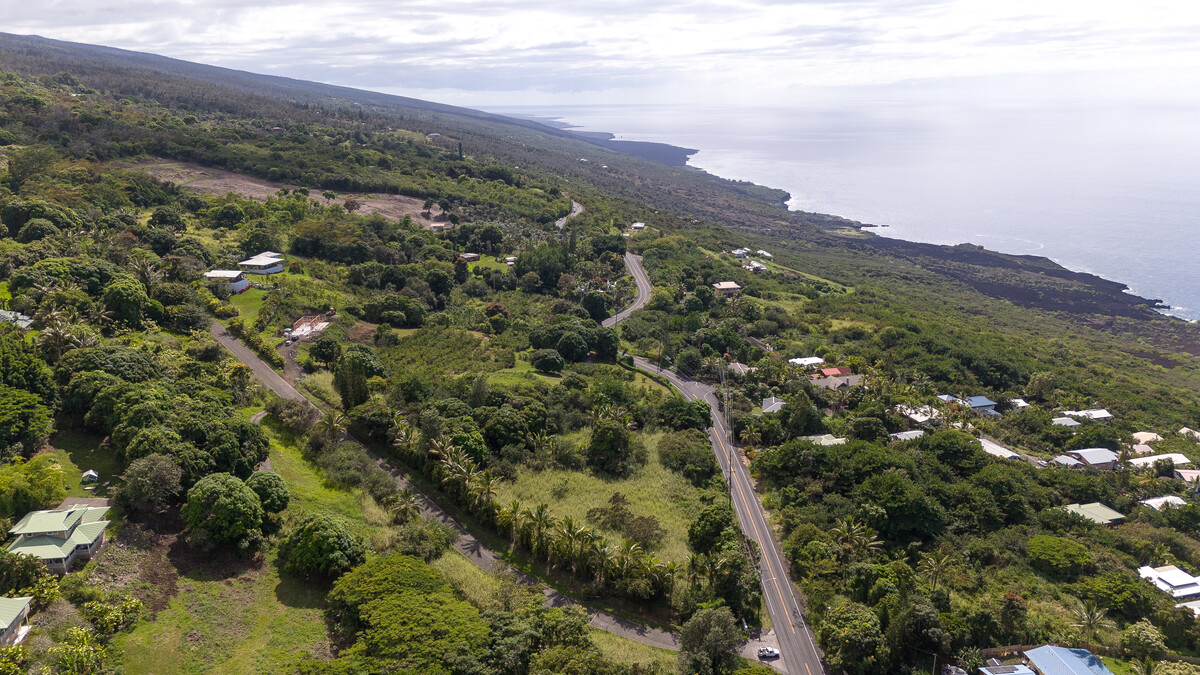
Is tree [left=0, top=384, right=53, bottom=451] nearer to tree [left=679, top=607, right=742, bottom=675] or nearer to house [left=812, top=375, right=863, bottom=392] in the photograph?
tree [left=679, top=607, right=742, bottom=675]

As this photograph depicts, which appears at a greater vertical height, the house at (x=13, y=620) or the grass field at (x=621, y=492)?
the house at (x=13, y=620)

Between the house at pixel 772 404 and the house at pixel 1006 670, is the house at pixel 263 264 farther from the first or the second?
the house at pixel 1006 670

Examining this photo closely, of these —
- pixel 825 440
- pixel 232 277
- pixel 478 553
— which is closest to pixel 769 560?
pixel 825 440

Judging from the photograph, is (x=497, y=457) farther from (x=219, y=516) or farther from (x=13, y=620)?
(x=13, y=620)

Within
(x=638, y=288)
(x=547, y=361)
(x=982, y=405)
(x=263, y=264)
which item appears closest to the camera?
(x=547, y=361)

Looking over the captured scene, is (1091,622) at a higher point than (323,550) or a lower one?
lower

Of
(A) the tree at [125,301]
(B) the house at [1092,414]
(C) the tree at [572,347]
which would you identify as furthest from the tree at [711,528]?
(A) the tree at [125,301]

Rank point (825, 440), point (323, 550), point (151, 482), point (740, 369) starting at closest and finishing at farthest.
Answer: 1. point (323, 550)
2. point (151, 482)
3. point (825, 440)
4. point (740, 369)
